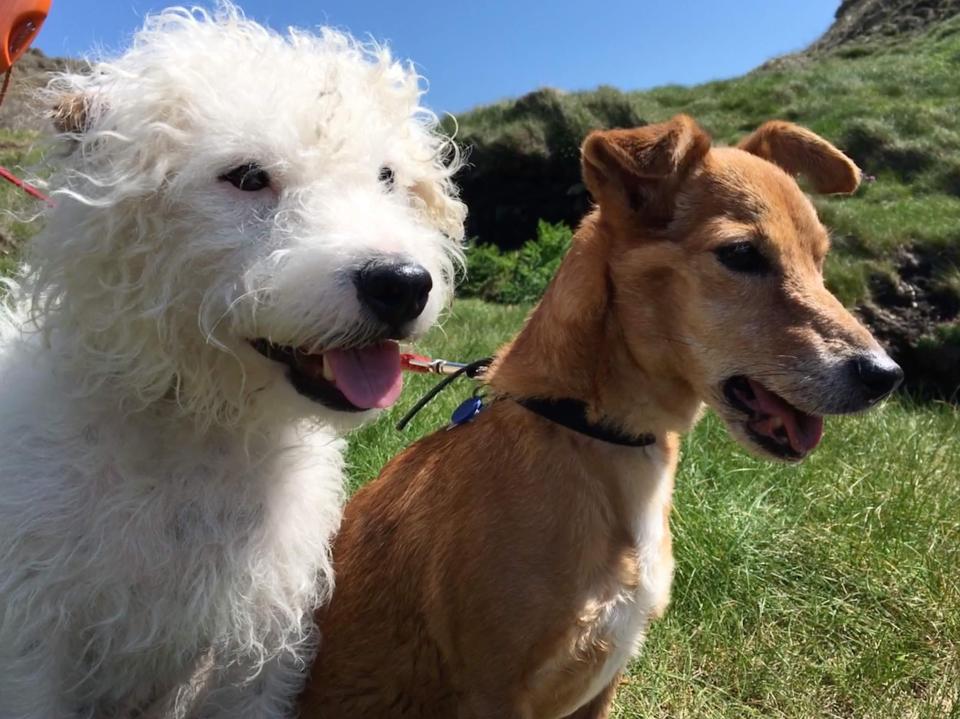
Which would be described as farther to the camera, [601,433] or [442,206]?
[442,206]

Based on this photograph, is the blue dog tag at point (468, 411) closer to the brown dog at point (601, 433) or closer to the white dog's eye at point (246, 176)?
the brown dog at point (601, 433)

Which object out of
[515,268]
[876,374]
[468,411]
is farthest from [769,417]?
[515,268]

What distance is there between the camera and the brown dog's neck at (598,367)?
2.72m

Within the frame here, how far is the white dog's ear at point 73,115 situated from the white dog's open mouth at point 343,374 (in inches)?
29.4

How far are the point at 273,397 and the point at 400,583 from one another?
0.82m

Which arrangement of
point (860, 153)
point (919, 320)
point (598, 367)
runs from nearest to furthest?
point (598, 367), point (919, 320), point (860, 153)

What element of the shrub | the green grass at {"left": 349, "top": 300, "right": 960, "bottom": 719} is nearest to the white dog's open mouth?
the green grass at {"left": 349, "top": 300, "right": 960, "bottom": 719}

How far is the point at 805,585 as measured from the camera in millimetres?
4047

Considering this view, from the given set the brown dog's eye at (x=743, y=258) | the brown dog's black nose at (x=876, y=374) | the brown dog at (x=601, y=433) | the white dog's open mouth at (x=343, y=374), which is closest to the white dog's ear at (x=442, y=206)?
the brown dog at (x=601, y=433)

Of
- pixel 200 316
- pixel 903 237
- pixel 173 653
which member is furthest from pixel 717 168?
pixel 903 237

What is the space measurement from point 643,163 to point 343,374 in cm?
120

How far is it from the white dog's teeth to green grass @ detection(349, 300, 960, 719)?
76.4 inches

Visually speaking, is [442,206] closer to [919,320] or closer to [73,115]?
[73,115]

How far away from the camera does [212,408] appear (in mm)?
2387
